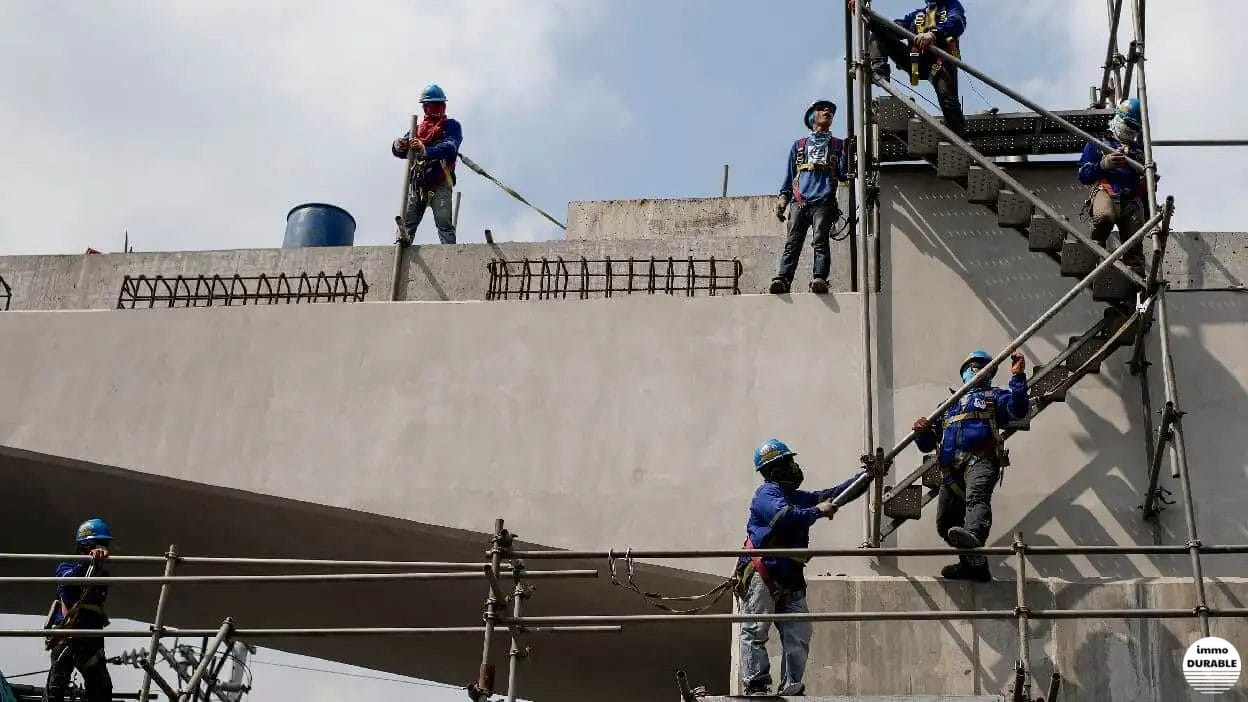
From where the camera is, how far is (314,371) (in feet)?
42.3

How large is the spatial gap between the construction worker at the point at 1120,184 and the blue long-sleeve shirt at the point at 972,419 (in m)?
1.47

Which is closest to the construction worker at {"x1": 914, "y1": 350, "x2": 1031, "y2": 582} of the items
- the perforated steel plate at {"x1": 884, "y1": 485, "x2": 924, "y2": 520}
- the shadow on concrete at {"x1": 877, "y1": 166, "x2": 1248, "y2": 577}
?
the perforated steel plate at {"x1": 884, "y1": 485, "x2": 924, "y2": 520}

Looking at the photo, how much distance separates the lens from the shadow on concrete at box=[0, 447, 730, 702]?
12.7 meters

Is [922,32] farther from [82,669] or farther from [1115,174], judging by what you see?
[82,669]

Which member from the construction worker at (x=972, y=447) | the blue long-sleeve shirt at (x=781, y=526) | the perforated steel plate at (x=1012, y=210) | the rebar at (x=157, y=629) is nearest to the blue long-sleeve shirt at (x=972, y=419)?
the construction worker at (x=972, y=447)

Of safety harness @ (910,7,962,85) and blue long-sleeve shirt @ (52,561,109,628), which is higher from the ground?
safety harness @ (910,7,962,85)

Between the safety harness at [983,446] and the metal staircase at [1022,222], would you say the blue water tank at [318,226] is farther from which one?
the safety harness at [983,446]

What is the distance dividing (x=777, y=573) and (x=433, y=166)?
6.67 meters

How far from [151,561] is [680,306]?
4478mm

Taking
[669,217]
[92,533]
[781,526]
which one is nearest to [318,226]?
[669,217]

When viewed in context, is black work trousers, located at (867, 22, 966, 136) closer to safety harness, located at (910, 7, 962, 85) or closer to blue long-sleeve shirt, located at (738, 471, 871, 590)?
safety harness, located at (910, 7, 962, 85)

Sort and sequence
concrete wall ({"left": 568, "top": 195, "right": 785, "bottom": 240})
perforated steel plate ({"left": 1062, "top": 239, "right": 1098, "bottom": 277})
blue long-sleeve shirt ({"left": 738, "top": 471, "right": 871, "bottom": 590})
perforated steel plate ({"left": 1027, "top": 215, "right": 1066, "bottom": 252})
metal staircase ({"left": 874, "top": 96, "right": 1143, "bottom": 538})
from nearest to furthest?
blue long-sleeve shirt ({"left": 738, "top": 471, "right": 871, "bottom": 590}), metal staircase ({"left": 874, "top": 96, "right": 1143, "bottom": 538}), perforated steel plate ({"left": 1062, "top": 239, "right": 1098, "bottom": 277}), perforated steel plate ({"left": 1027, "top": 215, "right": 1066, "bottom": 252}), concrete wall ({"left": 568, "top": 195, "right": 785, "bottom": 240})

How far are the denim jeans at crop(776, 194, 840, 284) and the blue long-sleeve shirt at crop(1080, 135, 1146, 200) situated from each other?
74.3 inches

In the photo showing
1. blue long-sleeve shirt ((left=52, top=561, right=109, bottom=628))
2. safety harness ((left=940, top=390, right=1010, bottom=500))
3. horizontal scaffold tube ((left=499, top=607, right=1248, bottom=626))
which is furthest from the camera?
blue long-sleeve shirt ((left=52, top=561, right=109, bottom=628))
